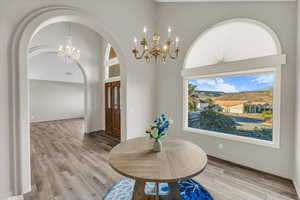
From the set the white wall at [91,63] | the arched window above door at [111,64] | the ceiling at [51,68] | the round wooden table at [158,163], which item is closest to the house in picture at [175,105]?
the round wooden table at [158,163]

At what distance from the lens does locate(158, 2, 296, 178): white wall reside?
7.41 ft

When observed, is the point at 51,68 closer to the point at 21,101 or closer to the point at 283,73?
the point at 21,101

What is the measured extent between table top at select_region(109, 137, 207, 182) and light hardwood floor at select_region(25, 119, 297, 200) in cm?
85

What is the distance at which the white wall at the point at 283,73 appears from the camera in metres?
2.26

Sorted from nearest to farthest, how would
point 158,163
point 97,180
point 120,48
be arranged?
point 158,163 < point 97,180 < point 120,48

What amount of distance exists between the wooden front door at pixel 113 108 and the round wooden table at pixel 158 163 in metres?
3.01

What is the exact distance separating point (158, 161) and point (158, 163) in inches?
1.6

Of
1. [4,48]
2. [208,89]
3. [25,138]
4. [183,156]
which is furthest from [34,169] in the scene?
[208,89]

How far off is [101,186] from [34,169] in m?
1.55

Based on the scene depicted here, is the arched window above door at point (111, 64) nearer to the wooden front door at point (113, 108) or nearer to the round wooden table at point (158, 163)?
the wooden front door at point (113, 108)

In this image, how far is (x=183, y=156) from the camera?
5.18 ft

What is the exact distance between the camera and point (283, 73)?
2.27 m

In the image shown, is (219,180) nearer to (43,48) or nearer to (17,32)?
(17,32)

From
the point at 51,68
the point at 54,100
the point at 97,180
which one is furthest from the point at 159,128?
the point at 54,100
